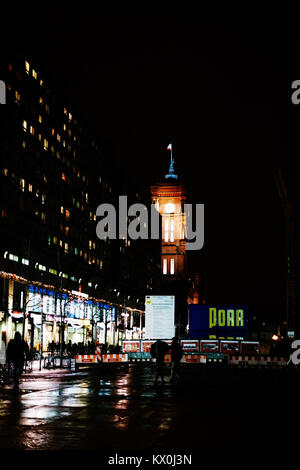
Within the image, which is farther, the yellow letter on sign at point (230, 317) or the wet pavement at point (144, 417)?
the yellow letter on sign at point (230, 317)

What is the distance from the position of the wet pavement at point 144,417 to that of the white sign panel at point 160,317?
1580 centimetres

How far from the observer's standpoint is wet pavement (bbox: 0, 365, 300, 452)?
1158cm

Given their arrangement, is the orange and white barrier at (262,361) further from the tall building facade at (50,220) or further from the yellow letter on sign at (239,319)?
the tall building facade at (50,220)

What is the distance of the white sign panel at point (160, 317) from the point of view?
41.0 meters

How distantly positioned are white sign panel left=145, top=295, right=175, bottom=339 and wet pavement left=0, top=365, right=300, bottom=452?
15.8 meters

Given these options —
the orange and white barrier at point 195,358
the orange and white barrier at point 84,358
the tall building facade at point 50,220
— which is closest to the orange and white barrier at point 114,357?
the orange and white barrier at point 84,358

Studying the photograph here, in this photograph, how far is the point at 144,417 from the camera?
15375mm

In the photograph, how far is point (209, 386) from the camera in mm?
26297

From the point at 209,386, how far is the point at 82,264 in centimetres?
7133

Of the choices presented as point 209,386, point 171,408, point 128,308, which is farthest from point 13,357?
point 128,308

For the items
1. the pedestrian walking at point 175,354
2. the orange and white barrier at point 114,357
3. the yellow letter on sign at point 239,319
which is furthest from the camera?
the yellow letter on sign at point 239,319

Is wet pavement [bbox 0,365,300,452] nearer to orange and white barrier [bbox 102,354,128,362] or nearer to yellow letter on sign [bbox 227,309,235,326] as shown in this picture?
orange and white barrier [bbox 102,354,128,362]

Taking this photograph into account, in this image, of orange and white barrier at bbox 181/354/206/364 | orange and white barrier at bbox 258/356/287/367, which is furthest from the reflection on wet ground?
orange and white barrier at bbox 181/354/206/364
